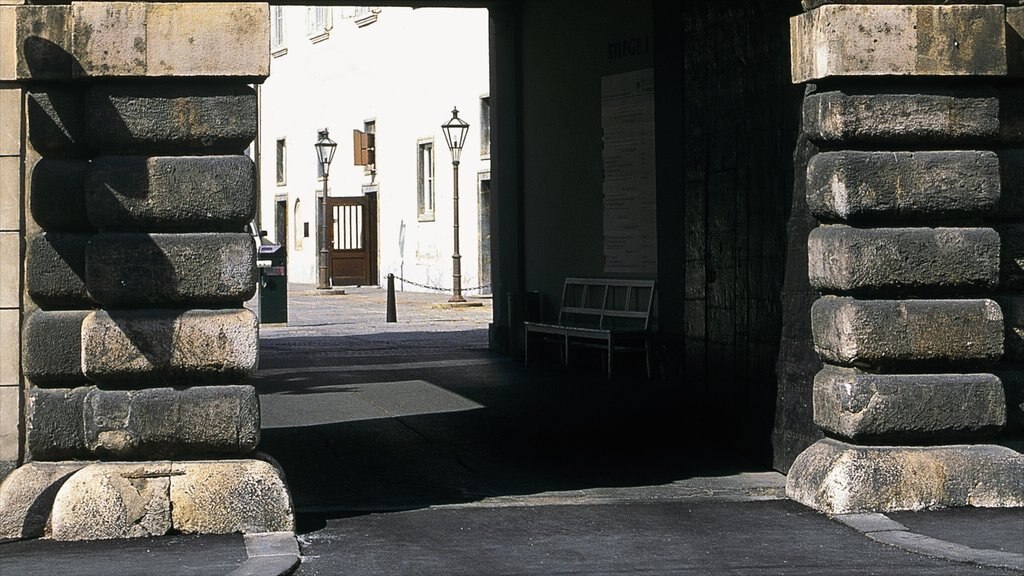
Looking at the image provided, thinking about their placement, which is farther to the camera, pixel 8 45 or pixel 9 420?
pixel 9 420

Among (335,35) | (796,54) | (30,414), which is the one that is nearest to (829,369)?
(796,54)

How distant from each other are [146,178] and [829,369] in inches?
138

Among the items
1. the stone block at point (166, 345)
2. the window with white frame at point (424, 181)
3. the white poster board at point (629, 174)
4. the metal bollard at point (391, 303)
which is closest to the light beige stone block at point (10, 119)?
the stone block at point (166, 345)

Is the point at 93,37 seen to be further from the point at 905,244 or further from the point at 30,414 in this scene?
the point at 905,244

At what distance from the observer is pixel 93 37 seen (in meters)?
7.67

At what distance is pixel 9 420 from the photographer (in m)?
8.19

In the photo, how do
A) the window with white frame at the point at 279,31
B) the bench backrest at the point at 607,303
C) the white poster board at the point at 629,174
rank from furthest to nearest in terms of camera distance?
the window with white frame at the point at 279,31 < the bench backrest at the point at 607,303 < the white poster board at the point at 629,174

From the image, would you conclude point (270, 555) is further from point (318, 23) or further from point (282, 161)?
point (282, 161)

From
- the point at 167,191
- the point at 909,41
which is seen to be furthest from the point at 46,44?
the point at 909,41

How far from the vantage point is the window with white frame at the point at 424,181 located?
122 ft

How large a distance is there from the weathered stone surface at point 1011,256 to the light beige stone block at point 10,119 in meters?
4.89

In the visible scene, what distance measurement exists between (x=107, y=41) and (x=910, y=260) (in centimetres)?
395

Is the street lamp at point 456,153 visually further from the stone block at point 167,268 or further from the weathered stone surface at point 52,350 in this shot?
the stone block at point 167,268

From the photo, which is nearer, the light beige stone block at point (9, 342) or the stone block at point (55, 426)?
the stone block at point (55, 426)
